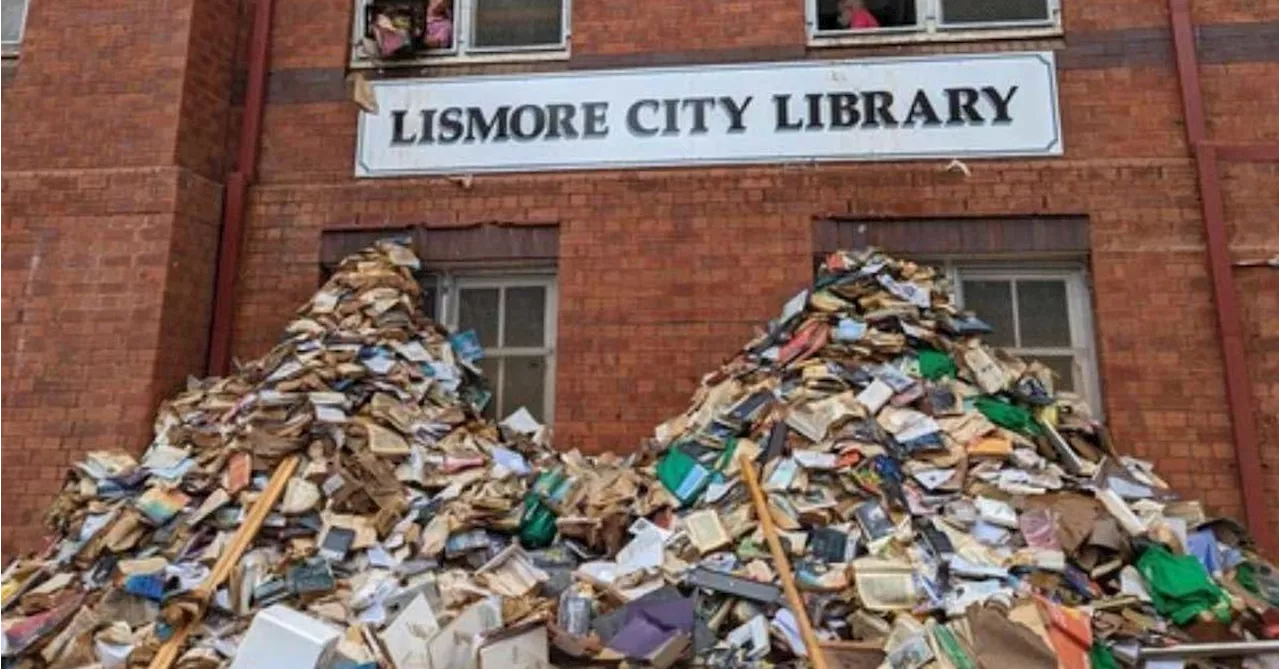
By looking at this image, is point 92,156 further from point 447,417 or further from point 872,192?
point 872,192

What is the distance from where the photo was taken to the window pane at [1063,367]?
687 cm

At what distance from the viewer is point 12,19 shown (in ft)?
26.4

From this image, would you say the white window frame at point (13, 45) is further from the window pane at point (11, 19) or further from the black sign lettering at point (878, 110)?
the black sign lettering at point (878, 110)

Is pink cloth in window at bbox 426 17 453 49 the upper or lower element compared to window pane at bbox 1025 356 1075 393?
upper

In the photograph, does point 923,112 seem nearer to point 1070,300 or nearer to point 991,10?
point 991,10

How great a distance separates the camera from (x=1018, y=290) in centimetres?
706

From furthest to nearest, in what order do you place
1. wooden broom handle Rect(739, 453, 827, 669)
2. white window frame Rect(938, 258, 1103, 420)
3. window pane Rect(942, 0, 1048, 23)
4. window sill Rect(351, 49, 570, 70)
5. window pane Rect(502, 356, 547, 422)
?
window sill Rect(351, 49, 570, 70)
window pane Rect(942, 0, 1048, 23)
window pane Rect(502, 356, 547, 422)
white window frame Rect(938, 258, 1103, 420)
wooden broom handle Rect(739, 453, 827, 669)

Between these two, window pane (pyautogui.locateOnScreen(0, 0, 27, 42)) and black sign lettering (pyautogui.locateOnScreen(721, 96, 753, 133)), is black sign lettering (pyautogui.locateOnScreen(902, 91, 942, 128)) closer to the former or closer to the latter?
black sign lettering (pyautogui.locateOnScreen(721, 96, 753, 133))

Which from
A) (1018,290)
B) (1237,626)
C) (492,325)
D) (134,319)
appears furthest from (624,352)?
(1237,626)

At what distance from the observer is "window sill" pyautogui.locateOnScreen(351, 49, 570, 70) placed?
7660 mm

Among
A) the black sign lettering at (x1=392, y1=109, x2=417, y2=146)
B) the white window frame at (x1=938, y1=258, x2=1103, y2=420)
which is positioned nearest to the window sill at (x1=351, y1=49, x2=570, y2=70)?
the black sign lettering at (x1=392, y1=109, x2=417, y2=146)

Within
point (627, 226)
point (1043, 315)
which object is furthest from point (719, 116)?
point (1043, 315)

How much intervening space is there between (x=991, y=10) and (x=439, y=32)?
4027 mm

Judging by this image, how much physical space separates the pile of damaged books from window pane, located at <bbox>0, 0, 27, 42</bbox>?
3411 millimetres
